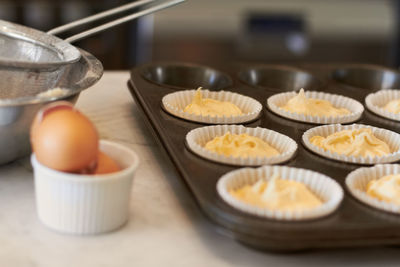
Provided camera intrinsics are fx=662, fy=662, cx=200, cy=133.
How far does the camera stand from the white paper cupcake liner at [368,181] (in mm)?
996

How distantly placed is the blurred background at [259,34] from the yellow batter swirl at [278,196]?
2.29 m

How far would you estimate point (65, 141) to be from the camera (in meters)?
0.92

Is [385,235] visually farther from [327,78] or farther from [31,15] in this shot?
[31,15]

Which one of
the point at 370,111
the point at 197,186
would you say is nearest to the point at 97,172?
the point at 197,186

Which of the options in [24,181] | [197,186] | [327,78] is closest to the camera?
[197,186]

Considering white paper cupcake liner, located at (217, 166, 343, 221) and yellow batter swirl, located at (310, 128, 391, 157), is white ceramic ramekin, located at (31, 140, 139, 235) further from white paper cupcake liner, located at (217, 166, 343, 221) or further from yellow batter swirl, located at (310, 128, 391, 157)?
yellow batter swirl, located at (310, 128, 391, 157)

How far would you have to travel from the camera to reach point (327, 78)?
1.70m

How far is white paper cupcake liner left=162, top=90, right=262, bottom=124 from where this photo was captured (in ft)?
4.34

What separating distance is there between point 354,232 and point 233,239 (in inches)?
7.0

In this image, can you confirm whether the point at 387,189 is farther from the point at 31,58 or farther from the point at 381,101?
the point at 31,58

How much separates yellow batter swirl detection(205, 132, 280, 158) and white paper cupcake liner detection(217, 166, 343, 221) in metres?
0.10

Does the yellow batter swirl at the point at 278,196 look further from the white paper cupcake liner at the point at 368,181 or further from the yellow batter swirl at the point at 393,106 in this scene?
the yellow batter swirl at the point at 393,106

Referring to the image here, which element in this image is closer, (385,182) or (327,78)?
(385,182)

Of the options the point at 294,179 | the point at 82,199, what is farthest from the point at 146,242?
the point at 294,179
